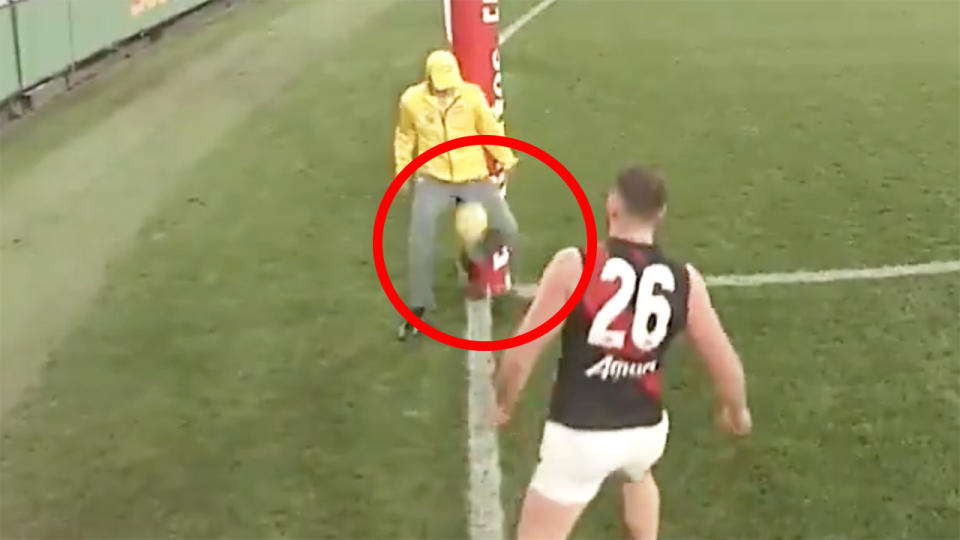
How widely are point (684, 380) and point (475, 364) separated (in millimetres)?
1318

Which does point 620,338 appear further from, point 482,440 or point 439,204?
point 439,204

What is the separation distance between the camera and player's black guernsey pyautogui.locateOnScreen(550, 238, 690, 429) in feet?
16.8

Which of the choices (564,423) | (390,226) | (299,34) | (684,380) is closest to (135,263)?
(390,226)

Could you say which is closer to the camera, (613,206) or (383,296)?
(613,206)

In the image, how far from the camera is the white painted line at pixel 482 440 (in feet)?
24.5

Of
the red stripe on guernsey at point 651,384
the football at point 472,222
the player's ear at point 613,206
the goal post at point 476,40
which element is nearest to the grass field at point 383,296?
the football at point 472,222

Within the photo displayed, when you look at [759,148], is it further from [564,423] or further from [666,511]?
[564,423]

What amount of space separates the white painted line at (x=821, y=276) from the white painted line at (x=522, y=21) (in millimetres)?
9921

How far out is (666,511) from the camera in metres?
7.52

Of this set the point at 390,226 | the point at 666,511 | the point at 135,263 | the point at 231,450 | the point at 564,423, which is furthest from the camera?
the point at 390,226

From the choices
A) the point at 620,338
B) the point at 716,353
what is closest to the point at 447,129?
the point at 716,353

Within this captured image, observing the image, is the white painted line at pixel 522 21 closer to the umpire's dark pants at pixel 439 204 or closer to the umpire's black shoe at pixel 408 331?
the umpire's black shoe at pixel 408 331

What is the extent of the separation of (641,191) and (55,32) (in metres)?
13.5

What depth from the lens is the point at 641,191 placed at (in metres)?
5.06
